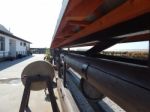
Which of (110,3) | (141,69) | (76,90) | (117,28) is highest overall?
(110,3)

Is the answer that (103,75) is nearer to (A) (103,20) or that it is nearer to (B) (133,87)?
(A) (103,20)

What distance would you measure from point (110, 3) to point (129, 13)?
2.66 ft

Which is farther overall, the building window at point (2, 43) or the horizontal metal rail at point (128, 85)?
the building window at point (2, 43)

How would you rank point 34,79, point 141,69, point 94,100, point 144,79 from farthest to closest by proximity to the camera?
point 34,79 → point 94,100 → point 141,69 → point 144,79

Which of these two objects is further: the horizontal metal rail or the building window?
the building window

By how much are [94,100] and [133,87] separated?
116 inches

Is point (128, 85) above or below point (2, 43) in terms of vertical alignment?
below

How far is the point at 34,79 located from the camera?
17.8 ft

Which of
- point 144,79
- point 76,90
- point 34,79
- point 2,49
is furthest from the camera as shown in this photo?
point 2,49

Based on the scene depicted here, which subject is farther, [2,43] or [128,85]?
[2,43]

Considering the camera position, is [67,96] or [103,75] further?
[67,96]

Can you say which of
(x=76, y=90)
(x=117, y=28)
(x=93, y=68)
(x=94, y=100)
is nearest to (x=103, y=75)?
(x=93, y=68)

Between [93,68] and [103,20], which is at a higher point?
[103,20]

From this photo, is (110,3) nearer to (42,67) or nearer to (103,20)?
(103,20)
